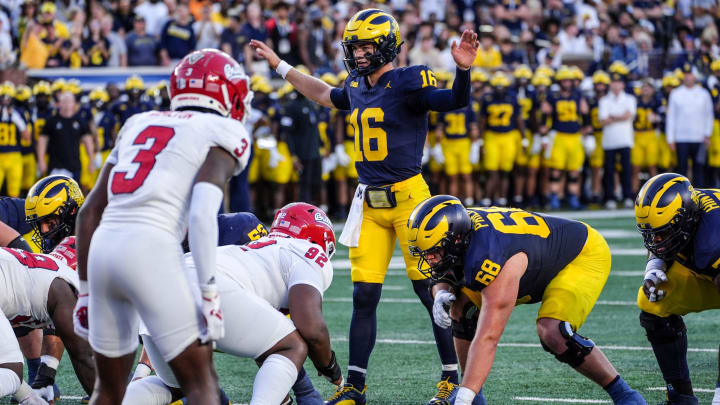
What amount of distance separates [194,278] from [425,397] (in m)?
2.24

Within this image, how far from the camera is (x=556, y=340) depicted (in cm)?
473

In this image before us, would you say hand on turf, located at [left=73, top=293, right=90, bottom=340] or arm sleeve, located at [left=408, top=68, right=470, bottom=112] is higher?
arm sleeve, located at [left=408, top=68, right=470, bottom=112]

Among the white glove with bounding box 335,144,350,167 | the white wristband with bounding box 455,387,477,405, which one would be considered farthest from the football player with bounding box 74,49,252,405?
the white glove with bounding box 335,144,350,167

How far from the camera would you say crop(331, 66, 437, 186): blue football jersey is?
18.8 ft

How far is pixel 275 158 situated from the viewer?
15.0 m

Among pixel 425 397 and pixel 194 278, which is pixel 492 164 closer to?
pixel 425 397

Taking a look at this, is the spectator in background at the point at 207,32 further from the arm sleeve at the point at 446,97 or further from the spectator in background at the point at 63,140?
the arm sleeve at the point at 446,97

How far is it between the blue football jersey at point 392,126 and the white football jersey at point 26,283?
1.65 meters

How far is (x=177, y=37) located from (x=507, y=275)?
12155 mm

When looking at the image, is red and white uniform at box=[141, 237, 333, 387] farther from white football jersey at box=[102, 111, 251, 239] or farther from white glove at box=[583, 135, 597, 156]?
white glove at box=[583, 135, 597, 156]

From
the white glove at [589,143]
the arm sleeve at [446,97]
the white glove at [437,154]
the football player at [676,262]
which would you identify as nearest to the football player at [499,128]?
the white glove at [437,154]

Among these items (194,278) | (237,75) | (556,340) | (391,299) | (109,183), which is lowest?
(391,299)

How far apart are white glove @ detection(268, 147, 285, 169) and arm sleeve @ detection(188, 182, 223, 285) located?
37.6 ft

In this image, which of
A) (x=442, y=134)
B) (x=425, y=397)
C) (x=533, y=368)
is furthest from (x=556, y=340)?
(x=442, y=134)
